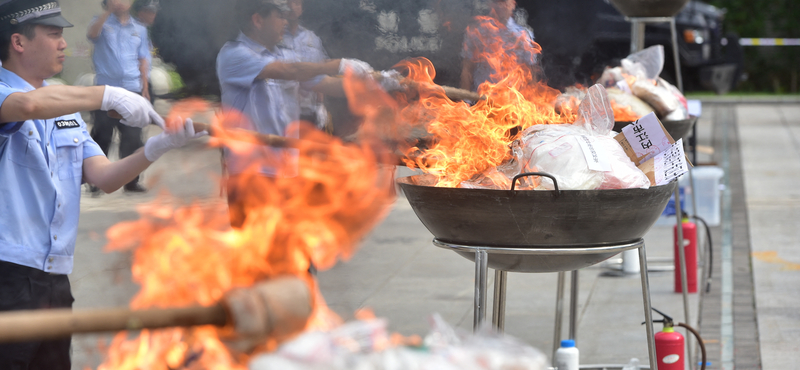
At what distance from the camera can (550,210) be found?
7.19ft

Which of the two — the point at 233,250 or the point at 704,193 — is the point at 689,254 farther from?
the point at 233,250

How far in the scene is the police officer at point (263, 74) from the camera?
314cm

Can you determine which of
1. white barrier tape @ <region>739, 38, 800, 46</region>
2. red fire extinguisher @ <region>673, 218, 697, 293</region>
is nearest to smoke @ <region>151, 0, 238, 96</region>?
red fire extinguisher @ <region>673, 218, 697, 293</region>

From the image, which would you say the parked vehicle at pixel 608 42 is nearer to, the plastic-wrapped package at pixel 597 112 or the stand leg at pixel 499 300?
the stand leg at pixel 499 300

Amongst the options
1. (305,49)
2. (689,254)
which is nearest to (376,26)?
(305,49)

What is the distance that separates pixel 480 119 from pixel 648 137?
1.87ft

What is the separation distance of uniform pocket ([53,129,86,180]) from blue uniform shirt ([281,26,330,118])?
3.63ft

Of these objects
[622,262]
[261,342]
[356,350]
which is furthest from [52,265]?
[622,262]

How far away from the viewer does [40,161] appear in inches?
90.7

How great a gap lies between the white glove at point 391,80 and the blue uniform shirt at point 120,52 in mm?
→ 2898

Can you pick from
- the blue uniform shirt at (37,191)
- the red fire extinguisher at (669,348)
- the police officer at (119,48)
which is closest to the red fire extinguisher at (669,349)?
the red fire extinguisher at (669,348)

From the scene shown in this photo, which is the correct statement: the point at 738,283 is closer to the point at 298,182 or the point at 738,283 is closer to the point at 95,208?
the point at 298,182

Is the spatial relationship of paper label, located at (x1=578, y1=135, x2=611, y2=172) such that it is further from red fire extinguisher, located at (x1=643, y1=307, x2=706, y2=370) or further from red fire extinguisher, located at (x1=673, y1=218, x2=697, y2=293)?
red fire extinguisher, located at (x1=673, y1=218, x2=697, y2=293)

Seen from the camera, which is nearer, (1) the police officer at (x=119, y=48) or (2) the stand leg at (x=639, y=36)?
(2) the stand leg at (x=639, y=36)
